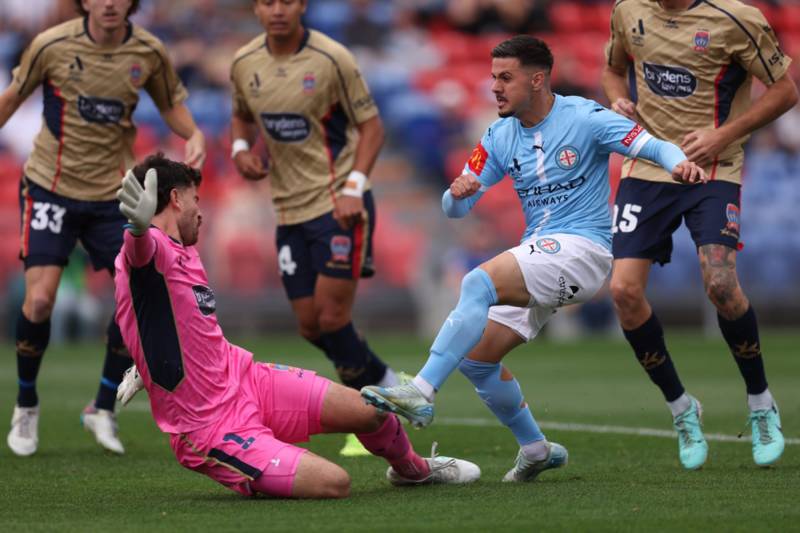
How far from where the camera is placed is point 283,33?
9141mm

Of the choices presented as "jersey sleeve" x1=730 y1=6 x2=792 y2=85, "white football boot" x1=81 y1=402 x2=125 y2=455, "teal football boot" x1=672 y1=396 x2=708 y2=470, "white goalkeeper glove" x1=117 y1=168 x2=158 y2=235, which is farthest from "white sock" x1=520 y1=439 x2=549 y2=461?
"white football boot" x1=81 y1=402 x2=125 y2=455

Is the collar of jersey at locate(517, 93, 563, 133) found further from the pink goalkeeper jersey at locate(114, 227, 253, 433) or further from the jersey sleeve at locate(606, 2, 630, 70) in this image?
the pink goalkeeper jersey at locate(114, 227, 253, 433)

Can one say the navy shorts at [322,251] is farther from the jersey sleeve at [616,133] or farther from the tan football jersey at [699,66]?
the jersey sleeve at [616,133]

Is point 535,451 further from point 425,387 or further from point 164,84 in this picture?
point 164,84

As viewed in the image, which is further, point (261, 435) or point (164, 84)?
point (164, 84)

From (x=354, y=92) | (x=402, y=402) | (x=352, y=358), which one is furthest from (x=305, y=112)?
(x=402, y=402)

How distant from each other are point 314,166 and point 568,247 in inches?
124

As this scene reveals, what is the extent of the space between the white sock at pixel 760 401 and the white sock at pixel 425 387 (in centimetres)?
225

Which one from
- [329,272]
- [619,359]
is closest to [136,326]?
[329,272]

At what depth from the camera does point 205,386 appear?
A: 6.14 m

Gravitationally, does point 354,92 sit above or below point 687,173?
below

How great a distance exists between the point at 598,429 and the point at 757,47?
298 cm

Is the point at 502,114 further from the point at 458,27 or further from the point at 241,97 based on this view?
the point at 458,27

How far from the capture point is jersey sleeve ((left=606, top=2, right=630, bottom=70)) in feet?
26.2
